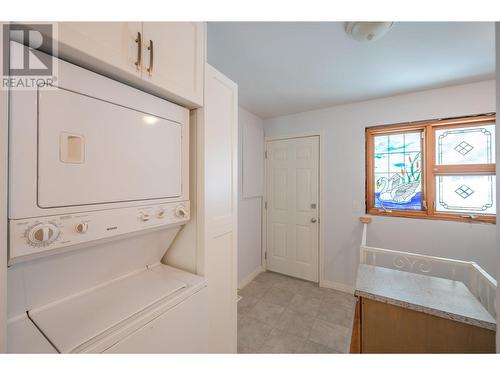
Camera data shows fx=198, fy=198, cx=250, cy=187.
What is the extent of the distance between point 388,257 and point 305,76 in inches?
86.2

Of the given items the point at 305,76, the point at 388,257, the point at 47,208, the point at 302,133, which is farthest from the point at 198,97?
the point at 388,257

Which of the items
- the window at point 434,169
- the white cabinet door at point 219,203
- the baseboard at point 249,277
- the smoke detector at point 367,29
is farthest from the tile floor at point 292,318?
the smoke detector at point 367,29

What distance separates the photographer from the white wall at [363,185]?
1.97 m

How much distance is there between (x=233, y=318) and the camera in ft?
4.66

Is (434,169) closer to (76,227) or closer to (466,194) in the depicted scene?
(466,194)

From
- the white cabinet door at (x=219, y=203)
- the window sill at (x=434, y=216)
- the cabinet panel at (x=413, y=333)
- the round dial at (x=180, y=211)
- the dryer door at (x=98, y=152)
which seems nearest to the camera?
the dryer door at (x=98, y=152)

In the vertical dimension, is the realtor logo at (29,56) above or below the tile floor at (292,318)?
above

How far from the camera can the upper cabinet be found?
26.6 inches

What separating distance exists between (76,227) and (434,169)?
3.05 meters

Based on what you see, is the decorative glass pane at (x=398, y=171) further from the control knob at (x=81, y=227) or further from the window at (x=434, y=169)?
the control knob at (x=81, y=227)

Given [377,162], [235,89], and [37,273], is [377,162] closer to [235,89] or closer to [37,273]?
[235,89]

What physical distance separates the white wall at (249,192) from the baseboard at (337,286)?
93cm

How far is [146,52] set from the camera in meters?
0.85

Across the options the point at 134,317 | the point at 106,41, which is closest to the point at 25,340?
the point at 134,317
